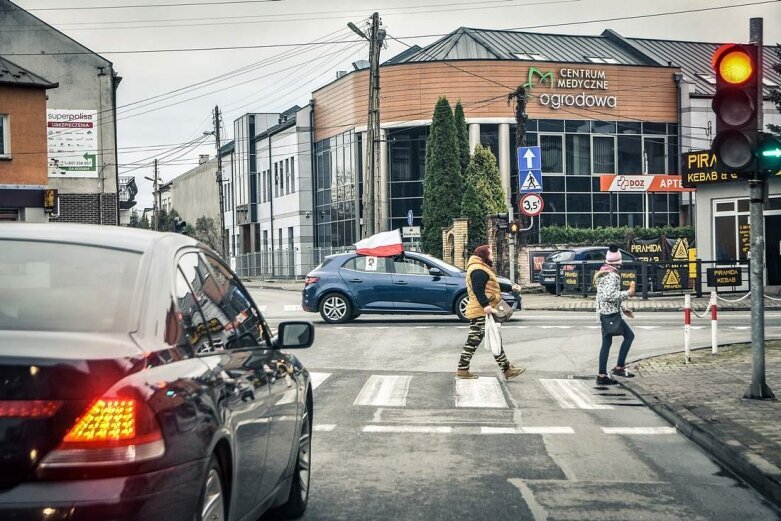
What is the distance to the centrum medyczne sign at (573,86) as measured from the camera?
5644 centimetres

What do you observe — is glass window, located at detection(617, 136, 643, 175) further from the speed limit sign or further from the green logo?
the speed limit sign

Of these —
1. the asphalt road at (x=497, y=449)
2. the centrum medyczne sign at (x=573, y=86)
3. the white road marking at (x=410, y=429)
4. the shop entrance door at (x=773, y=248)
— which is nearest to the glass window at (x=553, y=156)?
the centrum medyczne sign at (x=573, y=86)

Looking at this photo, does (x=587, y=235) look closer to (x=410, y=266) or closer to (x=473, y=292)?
(x=410, y=266)

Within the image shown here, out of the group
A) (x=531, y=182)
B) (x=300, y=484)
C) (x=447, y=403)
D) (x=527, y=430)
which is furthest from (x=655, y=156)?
(x=300, y=484)

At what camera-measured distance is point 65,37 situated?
179 ft

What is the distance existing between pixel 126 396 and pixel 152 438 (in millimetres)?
157

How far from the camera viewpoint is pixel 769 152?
35.1ft

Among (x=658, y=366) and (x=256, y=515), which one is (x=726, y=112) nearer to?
(x=658, y=366)

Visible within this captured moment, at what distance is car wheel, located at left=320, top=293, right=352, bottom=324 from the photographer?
24547 mm

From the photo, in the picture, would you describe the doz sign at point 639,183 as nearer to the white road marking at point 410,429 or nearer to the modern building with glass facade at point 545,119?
the modern building with glass facade at point 545,119

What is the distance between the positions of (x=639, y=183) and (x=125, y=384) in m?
53.3

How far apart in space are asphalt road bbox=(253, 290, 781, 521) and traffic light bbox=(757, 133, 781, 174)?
267cm

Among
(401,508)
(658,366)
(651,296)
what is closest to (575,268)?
(651,296)

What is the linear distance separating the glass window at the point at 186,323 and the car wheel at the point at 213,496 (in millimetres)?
431
